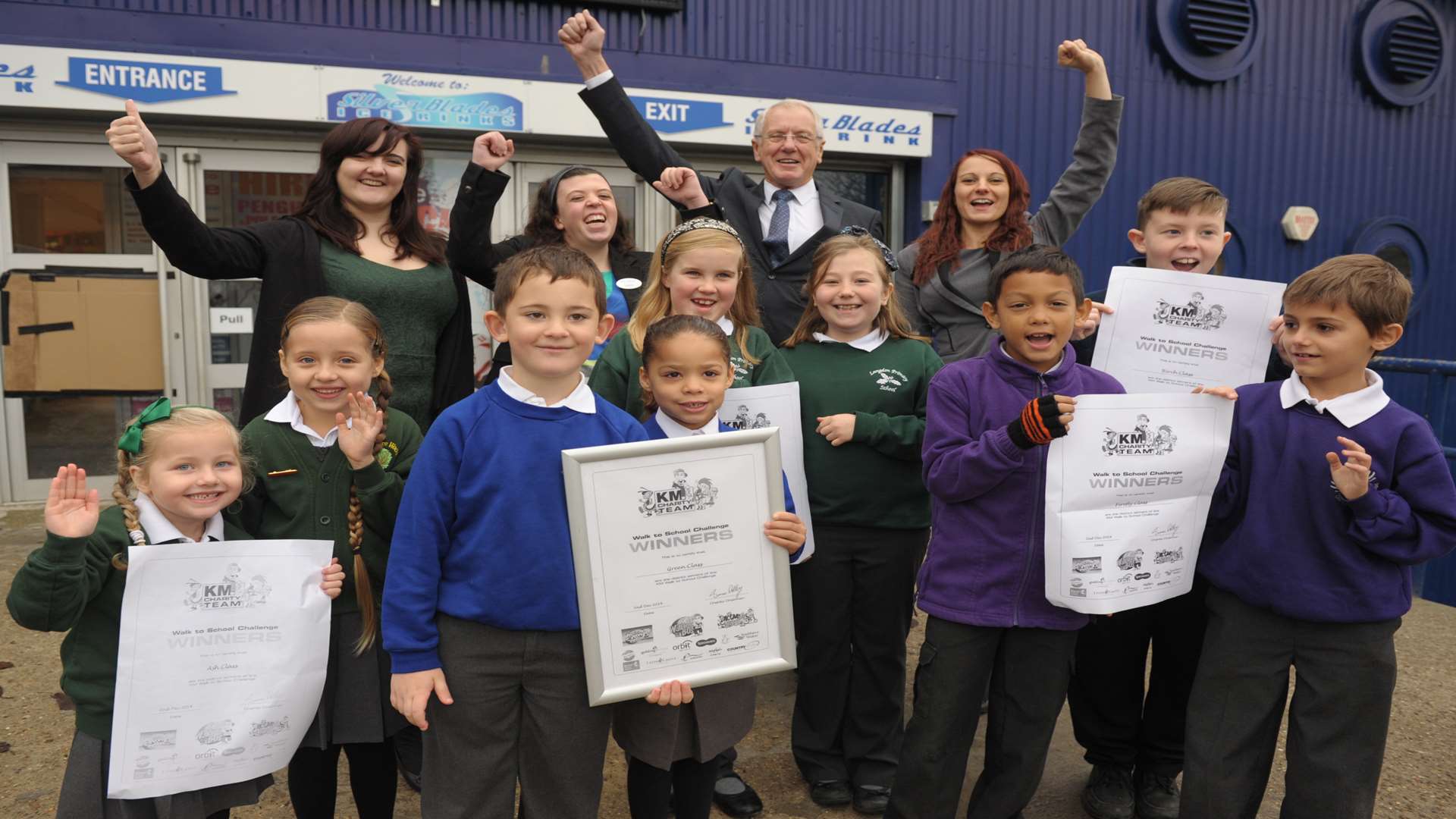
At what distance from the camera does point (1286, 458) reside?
2506 mm

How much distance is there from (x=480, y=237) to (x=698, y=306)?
89cm

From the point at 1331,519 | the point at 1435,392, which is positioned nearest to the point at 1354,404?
the point at 1331,519

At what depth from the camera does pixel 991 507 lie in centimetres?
259

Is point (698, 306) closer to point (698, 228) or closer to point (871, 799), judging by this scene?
point (698, 228)

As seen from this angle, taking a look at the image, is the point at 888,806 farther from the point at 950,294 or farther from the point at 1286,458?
the point at 950,294

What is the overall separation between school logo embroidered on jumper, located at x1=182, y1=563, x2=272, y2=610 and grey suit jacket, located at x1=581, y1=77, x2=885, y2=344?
1.88m

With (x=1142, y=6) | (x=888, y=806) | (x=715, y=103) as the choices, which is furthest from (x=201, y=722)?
(x=1142, y=6)

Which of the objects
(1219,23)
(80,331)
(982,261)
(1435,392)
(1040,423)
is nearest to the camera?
(1040,423)

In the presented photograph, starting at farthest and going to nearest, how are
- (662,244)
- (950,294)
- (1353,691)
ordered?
(950,294), (662,244), (1353,691)

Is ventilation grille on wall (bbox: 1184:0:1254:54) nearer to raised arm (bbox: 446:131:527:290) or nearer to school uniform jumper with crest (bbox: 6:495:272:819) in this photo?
raised arm (bbox: 446:131:527:290)

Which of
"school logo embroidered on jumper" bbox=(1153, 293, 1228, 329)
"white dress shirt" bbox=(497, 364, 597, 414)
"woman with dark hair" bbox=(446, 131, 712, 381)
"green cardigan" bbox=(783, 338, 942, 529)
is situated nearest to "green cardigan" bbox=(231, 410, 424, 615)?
"white dress shirt" bbox=(497, 364, 597, 414)

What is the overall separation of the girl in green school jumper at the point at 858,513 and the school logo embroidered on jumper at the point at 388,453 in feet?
3.83

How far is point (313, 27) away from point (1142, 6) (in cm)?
736

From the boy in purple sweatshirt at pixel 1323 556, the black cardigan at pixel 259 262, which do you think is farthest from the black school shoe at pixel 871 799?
the black cardigan at pixel 259 262
